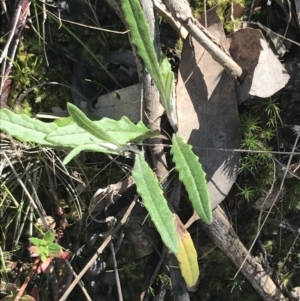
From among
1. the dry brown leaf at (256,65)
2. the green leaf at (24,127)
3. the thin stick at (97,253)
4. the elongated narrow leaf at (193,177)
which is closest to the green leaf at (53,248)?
the thin stick at (97,253)

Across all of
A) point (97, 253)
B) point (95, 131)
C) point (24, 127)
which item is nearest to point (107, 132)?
point (95, 131)

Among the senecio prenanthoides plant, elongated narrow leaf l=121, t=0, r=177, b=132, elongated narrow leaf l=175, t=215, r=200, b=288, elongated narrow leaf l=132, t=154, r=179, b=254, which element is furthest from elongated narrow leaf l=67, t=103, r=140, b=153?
elongated narrow leaf l=175, t=215, r=200, b=288

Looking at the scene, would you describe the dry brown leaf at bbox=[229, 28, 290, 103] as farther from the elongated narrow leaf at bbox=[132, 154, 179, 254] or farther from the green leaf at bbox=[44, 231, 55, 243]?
the green leaf at bbox=[44, 231, 55, 243]

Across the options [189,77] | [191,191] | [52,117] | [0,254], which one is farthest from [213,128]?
[0,254]

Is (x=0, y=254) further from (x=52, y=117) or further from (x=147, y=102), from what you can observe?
(x=147, y=102)

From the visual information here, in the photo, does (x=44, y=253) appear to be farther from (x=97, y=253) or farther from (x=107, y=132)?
(x=107, y=132)

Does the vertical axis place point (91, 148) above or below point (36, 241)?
above
